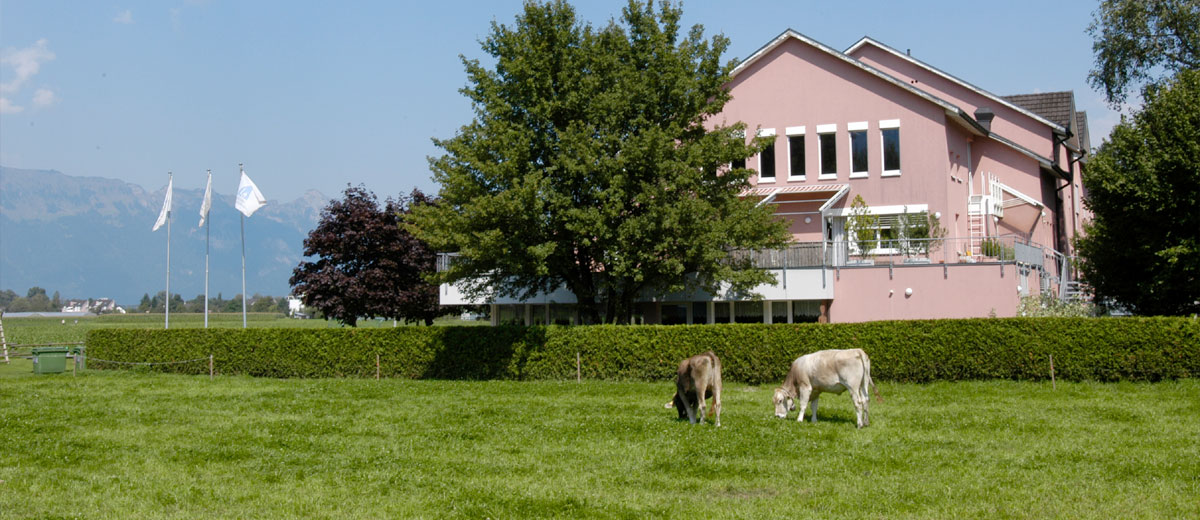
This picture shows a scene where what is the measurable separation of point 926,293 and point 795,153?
887 centimetres

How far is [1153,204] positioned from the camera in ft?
99.4

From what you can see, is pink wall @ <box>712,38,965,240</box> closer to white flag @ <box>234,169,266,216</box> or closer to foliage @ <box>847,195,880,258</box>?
foliage @ <box>847,195,880,258</box>

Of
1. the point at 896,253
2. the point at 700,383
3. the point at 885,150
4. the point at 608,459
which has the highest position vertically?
the point at 885,150

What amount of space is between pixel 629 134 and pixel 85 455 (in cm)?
1889

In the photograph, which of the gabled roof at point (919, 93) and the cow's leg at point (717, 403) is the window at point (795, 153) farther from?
the cow's leg at point (717, 403)

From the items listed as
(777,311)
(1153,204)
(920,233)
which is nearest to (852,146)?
(920,233)

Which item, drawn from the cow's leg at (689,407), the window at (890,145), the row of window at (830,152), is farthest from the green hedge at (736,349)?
the window at (890,145)

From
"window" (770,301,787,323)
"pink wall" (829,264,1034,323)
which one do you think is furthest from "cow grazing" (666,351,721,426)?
"window" (770,301,787,323)

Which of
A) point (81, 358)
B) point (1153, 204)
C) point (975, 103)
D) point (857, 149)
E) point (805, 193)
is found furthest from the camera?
point (975, 103)

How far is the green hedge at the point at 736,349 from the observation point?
2508 cm

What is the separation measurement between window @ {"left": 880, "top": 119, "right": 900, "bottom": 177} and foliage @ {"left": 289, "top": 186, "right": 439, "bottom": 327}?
2293 cm

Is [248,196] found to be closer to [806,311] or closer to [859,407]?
[806,311]

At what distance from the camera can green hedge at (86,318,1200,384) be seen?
25.1 metres

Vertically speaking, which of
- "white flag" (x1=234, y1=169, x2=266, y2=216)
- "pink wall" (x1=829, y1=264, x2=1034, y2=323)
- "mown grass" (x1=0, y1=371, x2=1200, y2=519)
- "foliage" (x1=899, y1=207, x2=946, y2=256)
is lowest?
"mown grass" (x1=0, y1=371, x2=1200, y2=519)
